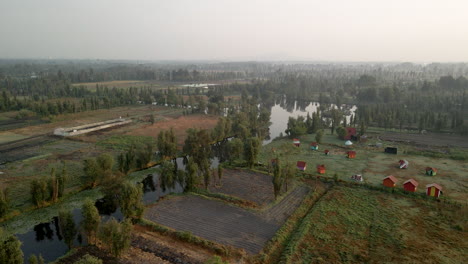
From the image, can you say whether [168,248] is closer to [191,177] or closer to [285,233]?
[285,233]

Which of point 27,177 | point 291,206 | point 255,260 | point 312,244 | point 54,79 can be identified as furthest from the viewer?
point 54,79

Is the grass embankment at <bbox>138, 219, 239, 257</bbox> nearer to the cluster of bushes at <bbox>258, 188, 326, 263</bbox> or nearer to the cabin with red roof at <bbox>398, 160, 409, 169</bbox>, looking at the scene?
the cluster of bushes at <bbox>258, 188, 326, 263</bbox>

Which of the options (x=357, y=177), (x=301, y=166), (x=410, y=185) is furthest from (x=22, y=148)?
(x=410, y=185)

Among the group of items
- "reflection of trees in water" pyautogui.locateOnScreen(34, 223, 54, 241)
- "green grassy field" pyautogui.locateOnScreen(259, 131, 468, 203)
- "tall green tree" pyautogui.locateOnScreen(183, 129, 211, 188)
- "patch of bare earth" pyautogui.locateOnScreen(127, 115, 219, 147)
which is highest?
"tall green tree" pyautogui.locateOnScreen(183, 129, 211, 188)

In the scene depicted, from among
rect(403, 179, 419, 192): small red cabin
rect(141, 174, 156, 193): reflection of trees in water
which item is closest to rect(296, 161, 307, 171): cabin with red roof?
rect(403, 179, 419, 192): small red cabin

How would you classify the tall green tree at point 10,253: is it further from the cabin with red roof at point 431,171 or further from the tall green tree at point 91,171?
the cabin with red roof at point 431,171

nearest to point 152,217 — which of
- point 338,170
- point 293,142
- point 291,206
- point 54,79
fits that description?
point 291,206

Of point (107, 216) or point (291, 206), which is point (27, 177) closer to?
point (107, 216)
